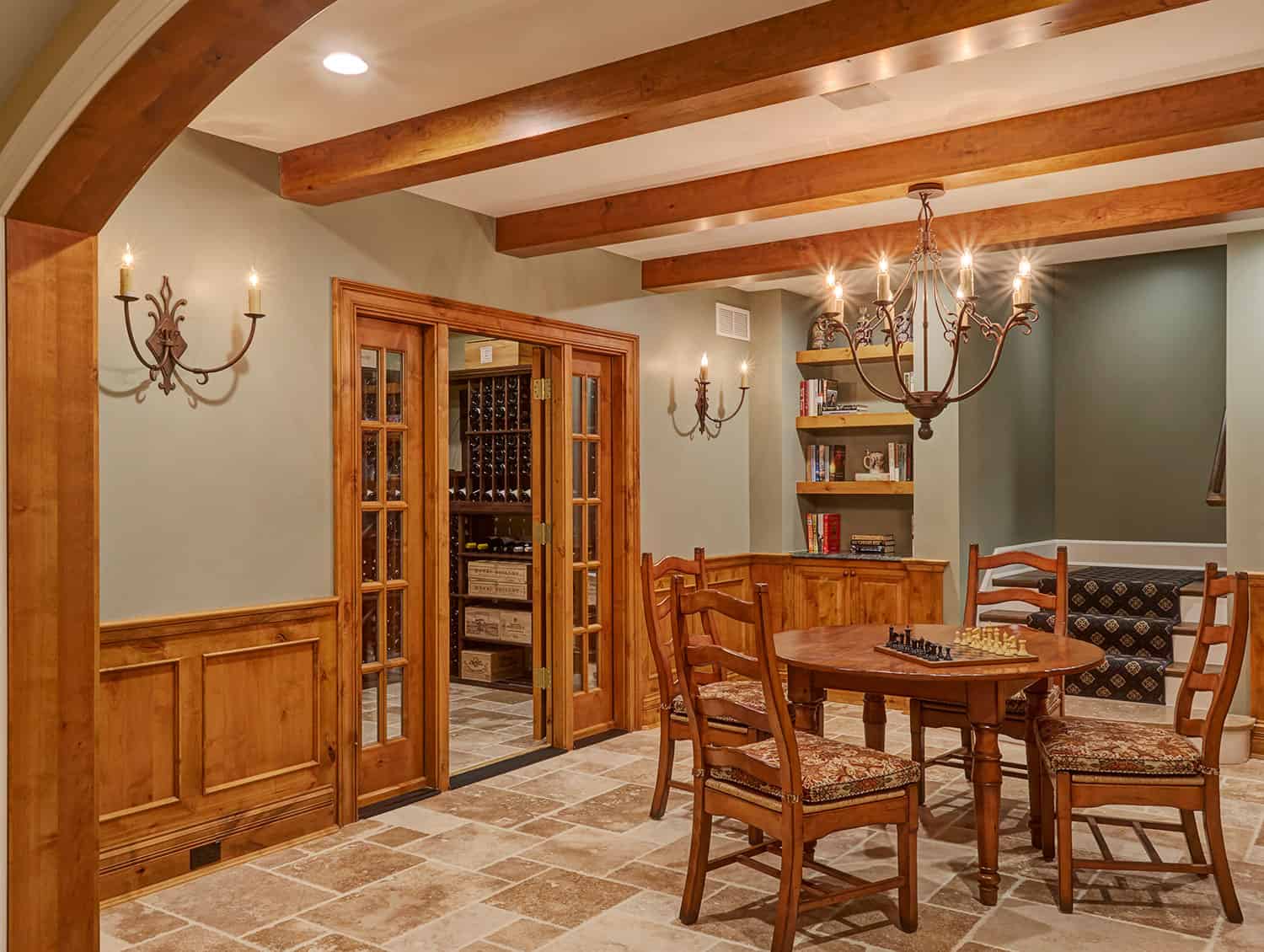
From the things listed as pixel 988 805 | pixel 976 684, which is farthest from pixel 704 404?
pixel 988 805

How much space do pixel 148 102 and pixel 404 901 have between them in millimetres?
2526

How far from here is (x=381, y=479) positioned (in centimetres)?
452

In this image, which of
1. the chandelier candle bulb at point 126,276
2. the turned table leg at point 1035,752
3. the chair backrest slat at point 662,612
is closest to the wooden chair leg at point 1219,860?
the turned table leg at point 1035,752

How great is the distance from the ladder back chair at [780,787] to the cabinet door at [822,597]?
3179mm

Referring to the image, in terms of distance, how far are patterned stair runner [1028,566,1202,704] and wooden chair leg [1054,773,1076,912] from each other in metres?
2.70

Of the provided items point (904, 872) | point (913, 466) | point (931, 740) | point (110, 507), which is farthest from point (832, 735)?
point (110, 507)

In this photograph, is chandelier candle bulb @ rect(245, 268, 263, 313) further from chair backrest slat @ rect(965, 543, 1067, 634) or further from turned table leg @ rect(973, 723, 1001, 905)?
chair backrest slat @ rect(965, 543, 1067, 634)

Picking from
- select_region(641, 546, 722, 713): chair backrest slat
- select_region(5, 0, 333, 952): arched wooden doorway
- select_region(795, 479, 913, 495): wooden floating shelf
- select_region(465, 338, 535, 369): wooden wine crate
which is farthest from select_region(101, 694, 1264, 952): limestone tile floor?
select_region(465, 338, 535, 369): wooden wine crate

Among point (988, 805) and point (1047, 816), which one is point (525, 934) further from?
point (1047, 816)

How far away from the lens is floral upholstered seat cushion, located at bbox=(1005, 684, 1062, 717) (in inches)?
152

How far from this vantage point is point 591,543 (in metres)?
5.76

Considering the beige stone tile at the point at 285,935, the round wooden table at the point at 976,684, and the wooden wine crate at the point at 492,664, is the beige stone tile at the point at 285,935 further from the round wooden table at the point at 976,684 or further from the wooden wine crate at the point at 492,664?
the wooden wine crate at the point at 492,664

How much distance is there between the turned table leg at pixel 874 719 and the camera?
402cm

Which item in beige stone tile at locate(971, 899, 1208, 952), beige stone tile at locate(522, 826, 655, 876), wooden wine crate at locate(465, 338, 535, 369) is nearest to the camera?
beige stone tile at locate(971, 899, 1208, 952)
